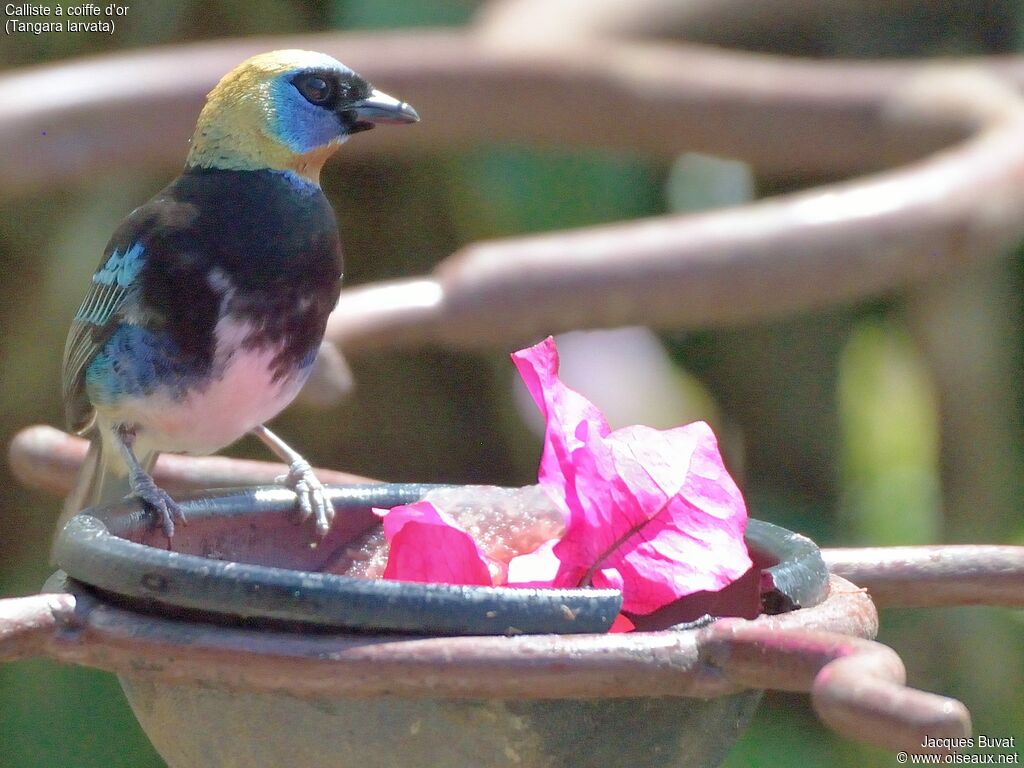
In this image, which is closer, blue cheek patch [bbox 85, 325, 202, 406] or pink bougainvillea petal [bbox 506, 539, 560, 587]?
pink bougainvillea petal [bbox 506, 539, 560, 587]

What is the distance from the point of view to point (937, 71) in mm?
3164

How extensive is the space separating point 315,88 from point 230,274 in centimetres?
31

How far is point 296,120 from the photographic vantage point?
1.97m

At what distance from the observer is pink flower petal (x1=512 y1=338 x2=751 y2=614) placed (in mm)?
1266

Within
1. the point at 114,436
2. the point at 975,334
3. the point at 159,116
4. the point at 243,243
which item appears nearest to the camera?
the point at 243,243

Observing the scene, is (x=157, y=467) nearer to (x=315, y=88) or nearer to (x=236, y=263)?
(x=236, y=263)

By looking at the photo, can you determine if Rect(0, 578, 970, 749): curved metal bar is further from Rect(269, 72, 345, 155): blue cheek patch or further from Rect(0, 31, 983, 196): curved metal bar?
Rect(0, 31, 983, 196): curved metal bar

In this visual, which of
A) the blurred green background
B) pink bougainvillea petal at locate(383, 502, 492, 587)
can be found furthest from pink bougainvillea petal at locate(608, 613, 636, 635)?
the blurred green background

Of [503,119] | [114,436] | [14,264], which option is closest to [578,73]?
[503,119]

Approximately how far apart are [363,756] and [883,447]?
462 cm

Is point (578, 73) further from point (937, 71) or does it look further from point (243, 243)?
point (243, 243)

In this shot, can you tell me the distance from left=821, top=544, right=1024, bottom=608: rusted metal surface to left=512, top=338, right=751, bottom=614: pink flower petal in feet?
0.53

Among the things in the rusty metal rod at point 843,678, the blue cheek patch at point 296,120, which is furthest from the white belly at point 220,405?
the rusty metal rod at point 843,678

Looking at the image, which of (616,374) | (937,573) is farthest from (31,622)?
(616,374)
